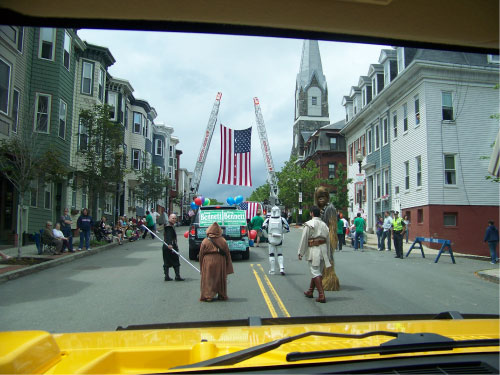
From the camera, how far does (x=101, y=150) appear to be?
72.6 feet

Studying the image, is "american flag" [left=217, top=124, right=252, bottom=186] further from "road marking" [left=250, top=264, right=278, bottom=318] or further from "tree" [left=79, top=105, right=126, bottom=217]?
"road marking" [left=250, top=264, right=278, bottom=318]

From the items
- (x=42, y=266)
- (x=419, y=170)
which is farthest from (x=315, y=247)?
(x=419, y=170)

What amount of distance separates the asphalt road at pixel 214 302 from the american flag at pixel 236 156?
1232 centimetres

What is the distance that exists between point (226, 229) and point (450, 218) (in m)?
15.6

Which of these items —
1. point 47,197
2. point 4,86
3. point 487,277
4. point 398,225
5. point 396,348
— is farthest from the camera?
point 47,197

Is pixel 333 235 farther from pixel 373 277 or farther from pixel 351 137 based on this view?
pixel 351 137

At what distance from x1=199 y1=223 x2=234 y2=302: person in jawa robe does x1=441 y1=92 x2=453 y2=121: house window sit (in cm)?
2108

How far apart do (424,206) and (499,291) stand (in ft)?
51.1

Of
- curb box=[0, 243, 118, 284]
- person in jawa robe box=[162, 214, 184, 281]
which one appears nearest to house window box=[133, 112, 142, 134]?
curb box=[0, 243, 118, 284]

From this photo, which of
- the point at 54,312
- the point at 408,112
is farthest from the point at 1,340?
the point at 408,112

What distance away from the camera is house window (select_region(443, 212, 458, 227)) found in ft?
83.5

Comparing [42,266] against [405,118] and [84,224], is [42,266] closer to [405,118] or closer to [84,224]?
[84,224]

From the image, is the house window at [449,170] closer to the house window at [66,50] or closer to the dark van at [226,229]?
the dark van at [226,229]

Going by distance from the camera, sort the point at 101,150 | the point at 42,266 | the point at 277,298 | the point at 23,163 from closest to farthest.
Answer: the point at 277,298
the point at 42,266
the point at 23,163
the point at 101,150
